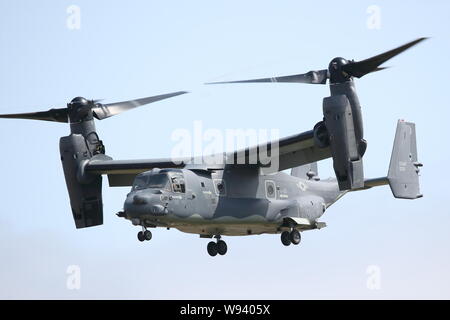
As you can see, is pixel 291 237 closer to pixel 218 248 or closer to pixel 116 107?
pixel 218 248

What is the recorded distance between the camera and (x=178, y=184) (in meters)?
30.9

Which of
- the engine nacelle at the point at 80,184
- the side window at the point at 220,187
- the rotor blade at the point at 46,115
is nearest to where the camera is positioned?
the side window at the point at 220,187

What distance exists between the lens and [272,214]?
33031mm

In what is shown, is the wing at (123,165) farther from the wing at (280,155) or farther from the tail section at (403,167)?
the tail section at (403,167)

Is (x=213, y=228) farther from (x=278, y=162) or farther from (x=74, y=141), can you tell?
(x=74, y=141)

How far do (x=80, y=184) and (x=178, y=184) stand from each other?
4277 mm

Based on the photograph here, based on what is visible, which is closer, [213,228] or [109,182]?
[213,228]

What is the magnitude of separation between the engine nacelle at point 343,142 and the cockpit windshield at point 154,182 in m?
4.55

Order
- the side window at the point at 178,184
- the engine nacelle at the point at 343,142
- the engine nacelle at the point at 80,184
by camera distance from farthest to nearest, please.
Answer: the engine nacelle at the point at 80,184 → the side window at the point at 178,184 → the engine nacelle at the point at 343,142

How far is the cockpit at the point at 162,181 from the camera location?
30469 millimetres

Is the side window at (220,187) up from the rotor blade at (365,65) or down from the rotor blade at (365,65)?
down

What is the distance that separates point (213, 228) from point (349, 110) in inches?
231

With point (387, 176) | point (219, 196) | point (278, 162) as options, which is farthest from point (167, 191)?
point (387, 176)

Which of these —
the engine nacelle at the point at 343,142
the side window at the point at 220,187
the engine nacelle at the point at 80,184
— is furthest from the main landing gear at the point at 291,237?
the engine nacelle at the point at 80,184
